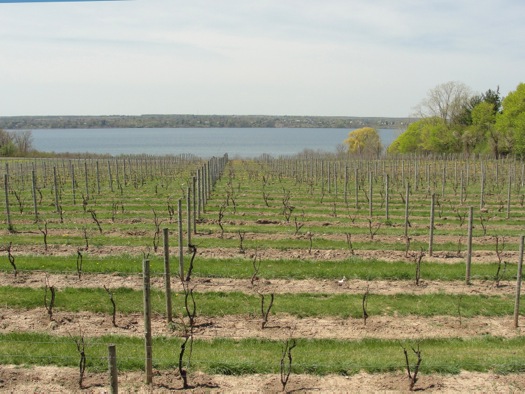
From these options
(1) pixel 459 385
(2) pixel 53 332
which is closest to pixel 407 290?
(1) pixel 459 385

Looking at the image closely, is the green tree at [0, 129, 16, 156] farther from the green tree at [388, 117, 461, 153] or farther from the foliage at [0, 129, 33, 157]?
the green tree at [388, 117, 461, 153]

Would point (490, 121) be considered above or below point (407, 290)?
above

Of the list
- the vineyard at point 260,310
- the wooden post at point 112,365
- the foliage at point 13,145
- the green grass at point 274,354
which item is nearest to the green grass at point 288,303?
the vineyard at point 260,310

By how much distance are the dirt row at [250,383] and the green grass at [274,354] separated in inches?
5.7

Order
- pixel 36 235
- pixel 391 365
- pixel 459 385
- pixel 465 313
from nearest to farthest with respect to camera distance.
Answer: pixel 459 385 → pixel 391 365 → pixel 465 313 → pixel 36 235

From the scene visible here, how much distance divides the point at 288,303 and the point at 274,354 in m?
2.24

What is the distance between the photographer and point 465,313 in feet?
31.4

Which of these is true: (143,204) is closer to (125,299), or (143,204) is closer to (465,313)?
(125,299)

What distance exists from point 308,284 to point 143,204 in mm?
14044

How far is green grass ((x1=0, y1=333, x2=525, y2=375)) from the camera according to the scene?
23.7 ft

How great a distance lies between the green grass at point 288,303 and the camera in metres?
9.55

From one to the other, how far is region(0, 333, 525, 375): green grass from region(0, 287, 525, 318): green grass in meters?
1.21

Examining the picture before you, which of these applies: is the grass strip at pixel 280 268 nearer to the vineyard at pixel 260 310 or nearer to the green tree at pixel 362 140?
the vineyard at pixel 260 310

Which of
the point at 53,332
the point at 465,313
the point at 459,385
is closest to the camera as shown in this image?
the point at 459,385
